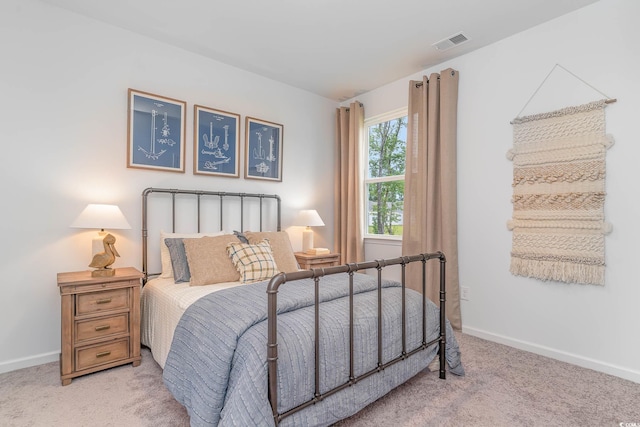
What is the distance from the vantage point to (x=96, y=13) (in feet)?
8.43

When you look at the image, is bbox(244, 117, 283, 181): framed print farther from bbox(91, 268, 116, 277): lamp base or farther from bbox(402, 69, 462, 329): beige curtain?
bbox(91, 268, 116, 277): lamp base

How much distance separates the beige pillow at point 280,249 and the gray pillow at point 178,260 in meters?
0.59

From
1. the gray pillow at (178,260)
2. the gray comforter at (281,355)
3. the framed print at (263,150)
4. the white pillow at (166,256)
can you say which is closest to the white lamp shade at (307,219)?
the framed print at (263,150)

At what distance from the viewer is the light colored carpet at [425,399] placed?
175 centimetres

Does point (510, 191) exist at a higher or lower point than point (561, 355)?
higher

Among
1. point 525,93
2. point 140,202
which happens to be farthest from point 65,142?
point 525,93

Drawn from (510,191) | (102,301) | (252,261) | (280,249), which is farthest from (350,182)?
(102,301)

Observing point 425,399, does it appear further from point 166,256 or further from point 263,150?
point 263,150

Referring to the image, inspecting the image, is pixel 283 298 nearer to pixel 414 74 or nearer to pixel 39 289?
pixel 39 289

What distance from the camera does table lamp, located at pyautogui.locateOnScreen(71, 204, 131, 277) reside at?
2.34 m

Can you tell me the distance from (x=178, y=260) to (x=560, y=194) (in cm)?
309

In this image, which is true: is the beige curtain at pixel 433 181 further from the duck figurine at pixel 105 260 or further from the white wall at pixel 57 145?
the duck figurine at pixel 105 260

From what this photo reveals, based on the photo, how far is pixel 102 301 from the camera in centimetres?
227

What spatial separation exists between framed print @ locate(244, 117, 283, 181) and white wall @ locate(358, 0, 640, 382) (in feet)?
5.99
